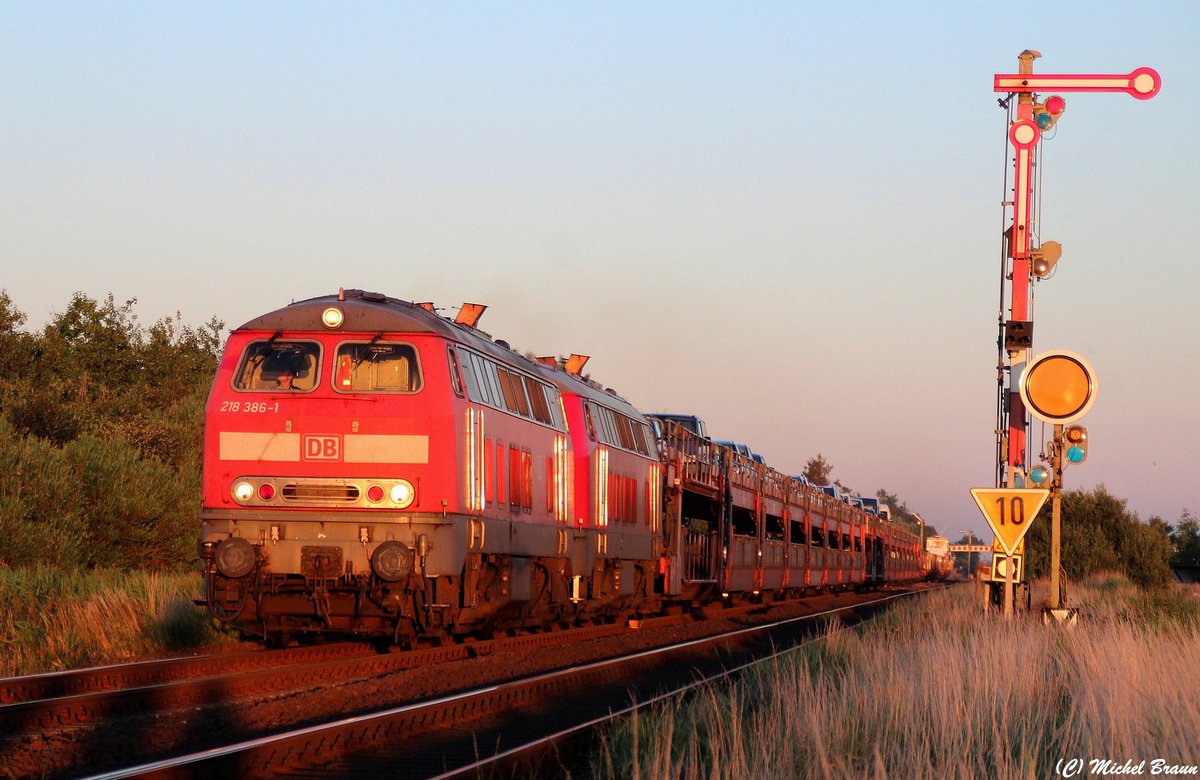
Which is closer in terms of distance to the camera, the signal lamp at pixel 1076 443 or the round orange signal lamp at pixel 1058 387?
the round orange signal lamp at pixel 1058 387

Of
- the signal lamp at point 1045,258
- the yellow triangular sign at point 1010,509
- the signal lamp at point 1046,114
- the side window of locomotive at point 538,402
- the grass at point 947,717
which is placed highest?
the signal lamp at point 1046,114

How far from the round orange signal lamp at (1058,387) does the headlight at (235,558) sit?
783 centimetres

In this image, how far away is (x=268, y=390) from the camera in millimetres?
14133

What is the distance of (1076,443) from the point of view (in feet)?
48.8

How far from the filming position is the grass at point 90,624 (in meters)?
14.0

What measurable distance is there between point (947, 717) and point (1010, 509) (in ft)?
18.3

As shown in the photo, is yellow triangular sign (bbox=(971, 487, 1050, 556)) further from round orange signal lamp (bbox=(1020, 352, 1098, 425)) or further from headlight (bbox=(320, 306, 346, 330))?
headlight (bbox=(320, 306, 346, 330))

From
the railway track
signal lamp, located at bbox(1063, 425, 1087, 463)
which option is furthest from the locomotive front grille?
signal lamp, located at bbox(1063, 425, 1087, 463)

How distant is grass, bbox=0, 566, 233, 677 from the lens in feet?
46.0

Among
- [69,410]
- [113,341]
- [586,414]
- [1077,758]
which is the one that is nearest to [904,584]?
[113,341]

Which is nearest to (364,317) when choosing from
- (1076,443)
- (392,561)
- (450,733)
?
(392,561)

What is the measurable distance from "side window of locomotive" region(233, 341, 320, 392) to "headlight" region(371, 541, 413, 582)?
6.40 ft

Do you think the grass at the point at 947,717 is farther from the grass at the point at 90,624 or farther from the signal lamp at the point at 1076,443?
the grass at the point at 90,624

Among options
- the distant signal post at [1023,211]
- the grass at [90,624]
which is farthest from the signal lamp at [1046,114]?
the grass at [90,624]
